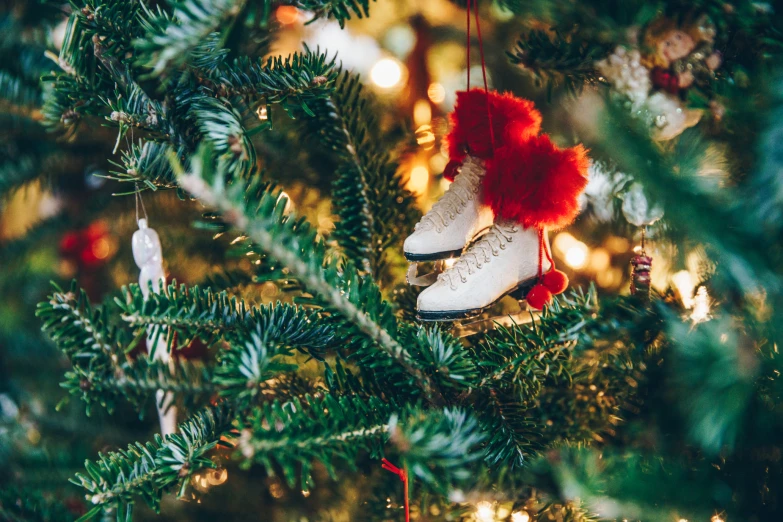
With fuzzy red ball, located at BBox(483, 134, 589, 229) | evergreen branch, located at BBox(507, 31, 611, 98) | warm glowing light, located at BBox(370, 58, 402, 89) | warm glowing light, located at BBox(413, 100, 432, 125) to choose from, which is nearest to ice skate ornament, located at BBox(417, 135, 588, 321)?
fuzzy red ball, located at BBox(483, 134, 589, 229)

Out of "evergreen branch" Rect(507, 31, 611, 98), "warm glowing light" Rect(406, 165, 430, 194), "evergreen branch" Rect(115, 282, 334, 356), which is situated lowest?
"warm glowing light" Rect(406, 165, 430, 194)

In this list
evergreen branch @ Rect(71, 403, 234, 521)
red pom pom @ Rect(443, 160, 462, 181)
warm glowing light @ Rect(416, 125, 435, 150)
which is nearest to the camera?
evergreen branch @ Rect(71, 403, 234, 521)

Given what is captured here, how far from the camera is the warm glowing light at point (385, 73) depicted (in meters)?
0.99

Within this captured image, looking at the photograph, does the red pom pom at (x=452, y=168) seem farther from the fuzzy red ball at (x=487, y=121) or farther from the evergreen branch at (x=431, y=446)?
the evergreen branch at (x=431, y=446)

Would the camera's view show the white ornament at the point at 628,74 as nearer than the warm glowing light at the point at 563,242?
Yes

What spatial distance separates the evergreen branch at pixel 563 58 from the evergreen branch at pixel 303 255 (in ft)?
1.09

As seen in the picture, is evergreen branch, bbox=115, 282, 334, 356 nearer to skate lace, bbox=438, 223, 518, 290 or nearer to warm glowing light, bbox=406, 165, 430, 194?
skate lace, bbox=438, 223, 518, 290

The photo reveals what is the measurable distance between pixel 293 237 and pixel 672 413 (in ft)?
1.21

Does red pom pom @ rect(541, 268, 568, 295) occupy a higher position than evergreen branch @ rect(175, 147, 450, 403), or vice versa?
evergreen branch @ rect(175, 147, 450, 403)

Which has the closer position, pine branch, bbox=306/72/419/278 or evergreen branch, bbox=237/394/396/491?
evergreen branch, bbox=237/394/396/491

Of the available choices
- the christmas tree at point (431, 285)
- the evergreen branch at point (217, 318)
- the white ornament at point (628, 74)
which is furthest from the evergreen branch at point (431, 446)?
the white ornament at point (628, 74)

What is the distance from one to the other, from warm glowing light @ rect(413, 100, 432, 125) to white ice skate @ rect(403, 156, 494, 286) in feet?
1.01

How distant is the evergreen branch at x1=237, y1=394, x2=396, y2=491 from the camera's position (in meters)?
0.31

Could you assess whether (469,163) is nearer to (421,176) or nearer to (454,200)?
(454,200)
